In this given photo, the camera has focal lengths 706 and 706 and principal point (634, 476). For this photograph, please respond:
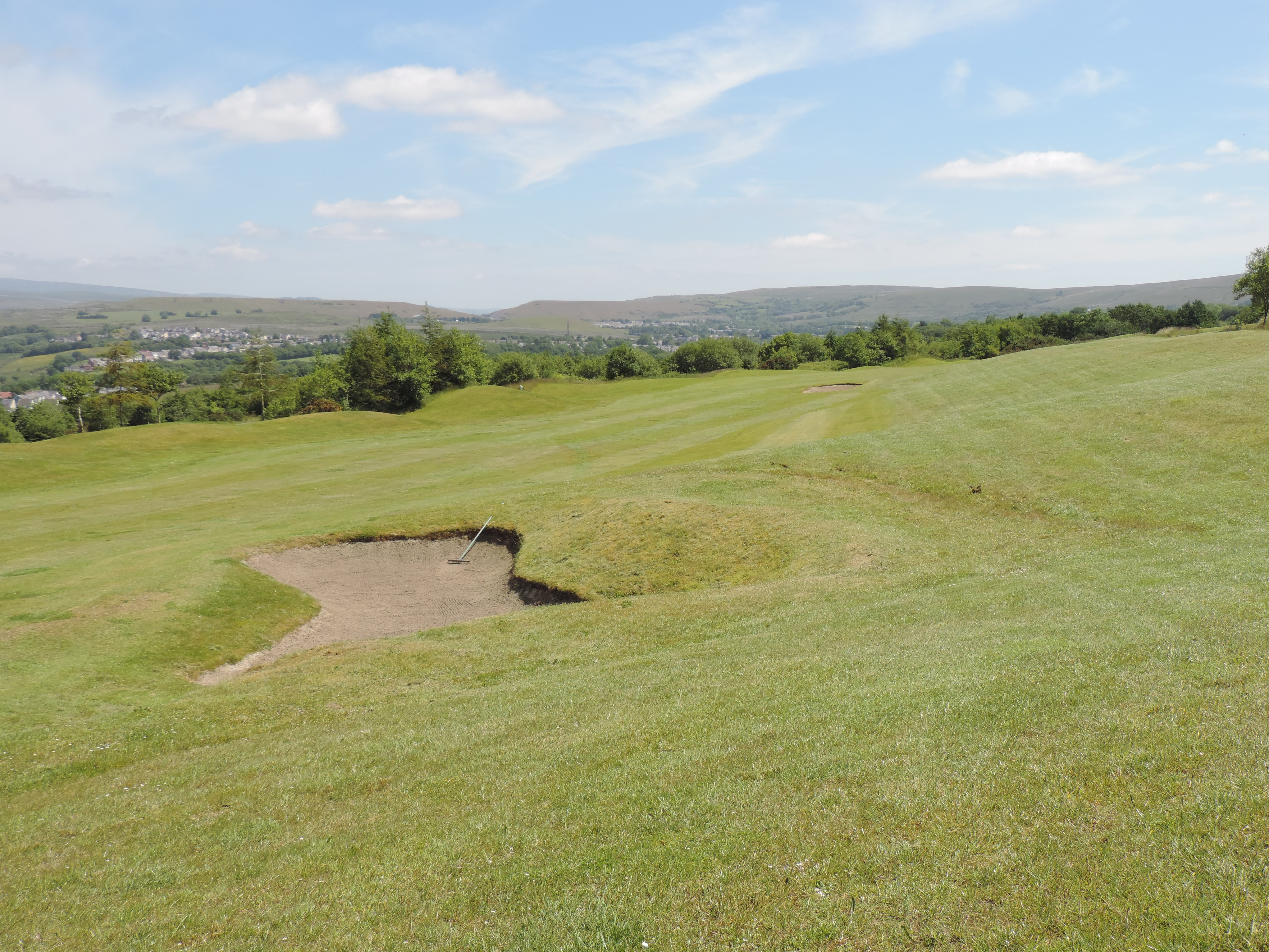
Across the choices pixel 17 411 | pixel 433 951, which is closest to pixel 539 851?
pixel 433 951

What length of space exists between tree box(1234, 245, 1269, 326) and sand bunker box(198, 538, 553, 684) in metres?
88.0

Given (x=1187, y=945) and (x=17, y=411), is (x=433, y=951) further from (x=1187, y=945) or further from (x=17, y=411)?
(x=17, y=411)

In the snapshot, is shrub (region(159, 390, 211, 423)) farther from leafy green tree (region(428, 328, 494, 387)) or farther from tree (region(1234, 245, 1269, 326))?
tree (region(1234, 245, 1269, 326))

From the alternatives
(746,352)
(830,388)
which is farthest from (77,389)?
(746,352)

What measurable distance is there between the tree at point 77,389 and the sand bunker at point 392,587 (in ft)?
291

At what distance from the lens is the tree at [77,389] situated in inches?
3797

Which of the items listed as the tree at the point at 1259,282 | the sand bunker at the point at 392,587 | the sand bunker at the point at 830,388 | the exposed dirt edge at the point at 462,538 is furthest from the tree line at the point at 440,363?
the sand bunker at the point at 392,587

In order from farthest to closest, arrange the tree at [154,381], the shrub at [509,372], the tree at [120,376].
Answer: the shrub at [509,372] < the tree at [154,381] < the tree at [120,376]

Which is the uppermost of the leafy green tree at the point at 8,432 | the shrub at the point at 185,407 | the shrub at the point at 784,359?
the shrub at the point at 784,359

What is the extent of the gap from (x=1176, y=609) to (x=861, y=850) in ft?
34.3

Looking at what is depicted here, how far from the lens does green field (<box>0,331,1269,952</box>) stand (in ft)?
23.0

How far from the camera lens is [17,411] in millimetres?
128250

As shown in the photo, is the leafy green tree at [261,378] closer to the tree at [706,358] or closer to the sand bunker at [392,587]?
the tree at [706,358]

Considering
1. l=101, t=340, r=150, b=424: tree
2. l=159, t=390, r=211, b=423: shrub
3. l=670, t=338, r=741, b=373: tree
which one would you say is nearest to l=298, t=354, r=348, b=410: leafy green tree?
l=159, t=390, r=211, b=423: shrub
